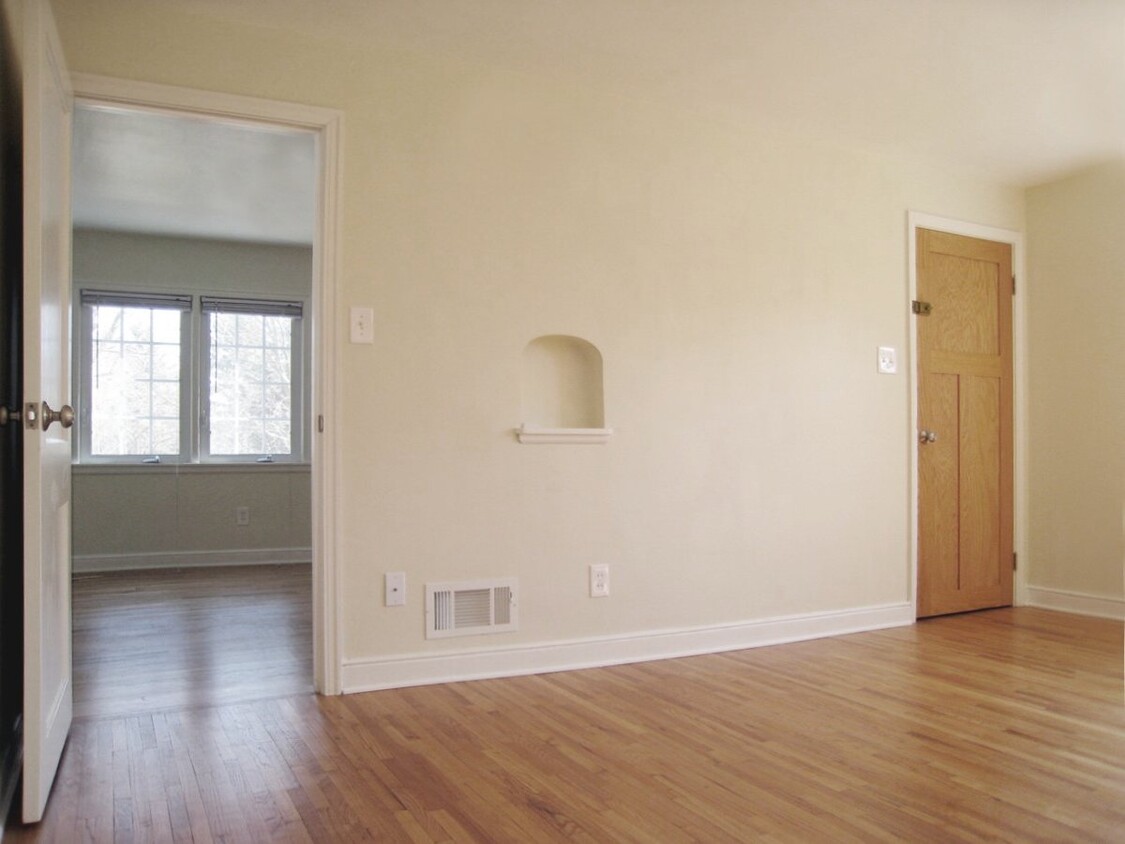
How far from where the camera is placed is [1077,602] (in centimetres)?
427

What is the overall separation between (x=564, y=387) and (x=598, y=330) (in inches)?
10.3

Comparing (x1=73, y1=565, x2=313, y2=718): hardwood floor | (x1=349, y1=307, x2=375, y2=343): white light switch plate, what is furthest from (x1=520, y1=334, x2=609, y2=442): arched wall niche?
(x1=73, y1=565, x2=313, y2=718): hardwood floor

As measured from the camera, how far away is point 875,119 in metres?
3.59

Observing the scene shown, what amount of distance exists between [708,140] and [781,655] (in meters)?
2.14

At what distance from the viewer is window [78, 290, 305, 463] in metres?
5.95

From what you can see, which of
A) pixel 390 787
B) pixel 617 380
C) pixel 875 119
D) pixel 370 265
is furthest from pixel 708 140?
pixel 390 787

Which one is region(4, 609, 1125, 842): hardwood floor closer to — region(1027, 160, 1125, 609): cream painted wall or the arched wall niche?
the arched wall niche

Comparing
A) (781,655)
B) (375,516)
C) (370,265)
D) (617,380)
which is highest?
(370,265)

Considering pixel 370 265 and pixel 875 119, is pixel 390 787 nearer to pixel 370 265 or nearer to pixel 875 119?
pixel 370 265

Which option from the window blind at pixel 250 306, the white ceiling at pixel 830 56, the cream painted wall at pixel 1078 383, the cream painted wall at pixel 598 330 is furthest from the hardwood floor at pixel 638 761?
the window blind at pixel 250 306

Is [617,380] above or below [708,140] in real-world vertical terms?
below

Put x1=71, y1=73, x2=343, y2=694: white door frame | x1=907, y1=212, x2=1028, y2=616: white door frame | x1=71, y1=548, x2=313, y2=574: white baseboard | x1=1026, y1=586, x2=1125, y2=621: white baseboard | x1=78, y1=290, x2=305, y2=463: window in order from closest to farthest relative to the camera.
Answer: x1=71, y1=73, x2=343, y2=694: white door frame < x1=1026, y1=586, x2=1125, y2=621: white baseboard < x1=907, y1=212, x2=1028, y2=616: white door frame < x1=71, y1=548, x2=313, y2=574: white baseboard < x1=78, y1=290, x2=305, y2=463: window

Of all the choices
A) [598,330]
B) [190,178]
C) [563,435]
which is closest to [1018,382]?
[598,330]

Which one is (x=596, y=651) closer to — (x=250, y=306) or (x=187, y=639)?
(x=187, y=639)
